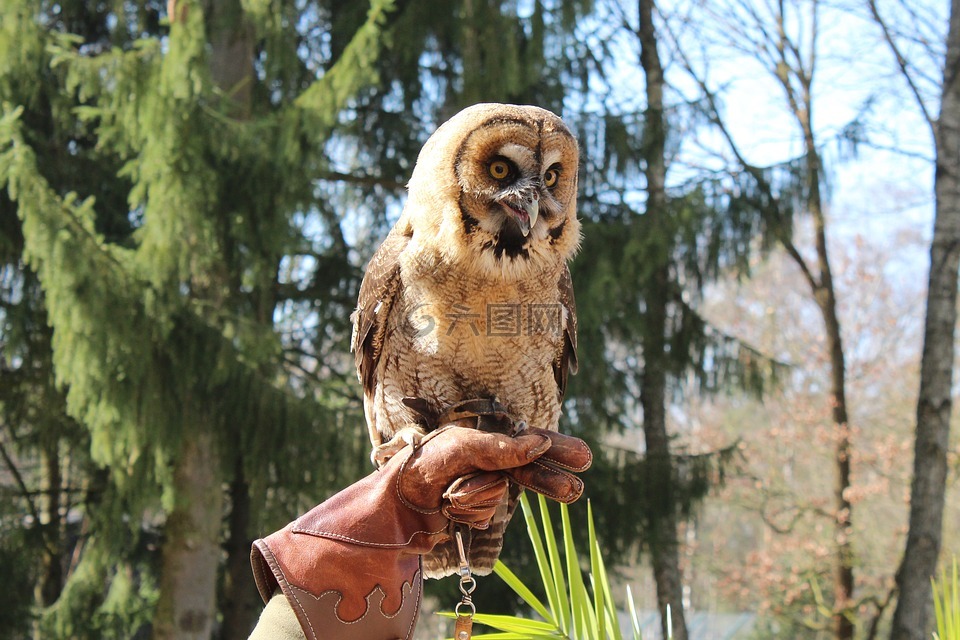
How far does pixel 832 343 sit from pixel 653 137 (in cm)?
359

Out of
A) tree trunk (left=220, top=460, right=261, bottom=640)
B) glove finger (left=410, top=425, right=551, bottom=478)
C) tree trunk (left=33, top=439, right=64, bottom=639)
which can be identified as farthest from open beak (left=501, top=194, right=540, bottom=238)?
tree trunk (left=33, top=439, right=64, bottom=639)

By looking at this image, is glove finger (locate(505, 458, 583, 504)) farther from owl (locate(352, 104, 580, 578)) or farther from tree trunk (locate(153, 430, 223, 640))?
tree trunk (locate(153, 430, 223, 640))

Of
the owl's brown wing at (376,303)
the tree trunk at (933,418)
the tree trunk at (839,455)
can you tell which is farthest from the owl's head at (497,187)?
the tree trunk at (839,455)

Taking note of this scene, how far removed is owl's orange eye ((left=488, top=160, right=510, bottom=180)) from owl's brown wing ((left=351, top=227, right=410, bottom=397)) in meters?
0.36

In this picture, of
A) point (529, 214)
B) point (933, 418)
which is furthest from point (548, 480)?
point (933, 418)

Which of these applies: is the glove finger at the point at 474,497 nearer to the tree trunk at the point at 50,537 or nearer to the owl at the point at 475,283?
the owl at the point at 475,283

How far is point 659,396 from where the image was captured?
7.94 meters

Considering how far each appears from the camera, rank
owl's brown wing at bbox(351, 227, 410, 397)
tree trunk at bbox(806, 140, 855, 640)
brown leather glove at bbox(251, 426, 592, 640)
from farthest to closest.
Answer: tree trunk at bbox(806, 140, 855, 640)
owl's brown wing at bbox(351, 227, 410, 397)
brown leather glove at bbox(251, 426, 592, 640)

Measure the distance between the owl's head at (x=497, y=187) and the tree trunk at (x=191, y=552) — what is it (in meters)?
4.73

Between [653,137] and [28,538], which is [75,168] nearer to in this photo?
[28,538]

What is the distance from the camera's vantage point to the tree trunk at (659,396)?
7418mm

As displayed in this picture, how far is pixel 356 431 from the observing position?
20.2 feet

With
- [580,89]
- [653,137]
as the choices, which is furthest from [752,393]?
[580,89]

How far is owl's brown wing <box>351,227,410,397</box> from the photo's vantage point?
2.47m
